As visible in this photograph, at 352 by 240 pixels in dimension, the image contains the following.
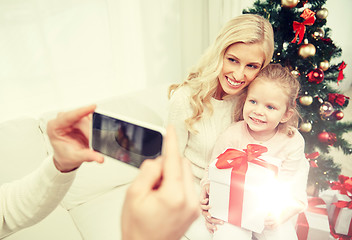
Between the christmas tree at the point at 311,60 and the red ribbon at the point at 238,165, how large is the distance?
46 centimetres

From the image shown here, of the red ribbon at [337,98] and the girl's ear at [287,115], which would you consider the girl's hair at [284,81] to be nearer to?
the girl's ear at [287,115]

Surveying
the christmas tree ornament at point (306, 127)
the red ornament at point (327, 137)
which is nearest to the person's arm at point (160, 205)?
the christmas tree ornament at point (306, 127)

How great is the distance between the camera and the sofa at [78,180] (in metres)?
1.25

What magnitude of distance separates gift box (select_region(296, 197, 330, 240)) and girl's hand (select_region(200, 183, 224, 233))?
656mm

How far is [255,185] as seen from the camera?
3.29 ft

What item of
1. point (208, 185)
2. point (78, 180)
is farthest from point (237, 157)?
point (78, 180)

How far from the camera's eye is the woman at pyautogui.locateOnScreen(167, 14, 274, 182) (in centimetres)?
115

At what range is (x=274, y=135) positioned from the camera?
47.3 inches

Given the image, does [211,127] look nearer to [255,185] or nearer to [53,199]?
[255,185]

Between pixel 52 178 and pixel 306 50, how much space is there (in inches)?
50.3

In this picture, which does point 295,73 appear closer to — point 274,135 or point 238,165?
point 274,135

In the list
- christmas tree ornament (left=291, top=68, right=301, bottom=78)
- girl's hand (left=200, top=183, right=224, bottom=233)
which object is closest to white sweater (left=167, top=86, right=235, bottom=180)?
girl's hand (left=200, top=183, right=224, bottom=233)

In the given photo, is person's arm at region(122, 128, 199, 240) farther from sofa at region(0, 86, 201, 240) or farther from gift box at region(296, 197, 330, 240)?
gift box at region(296, 197, 330, 240)

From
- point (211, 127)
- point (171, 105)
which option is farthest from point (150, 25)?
point (211, 127)
